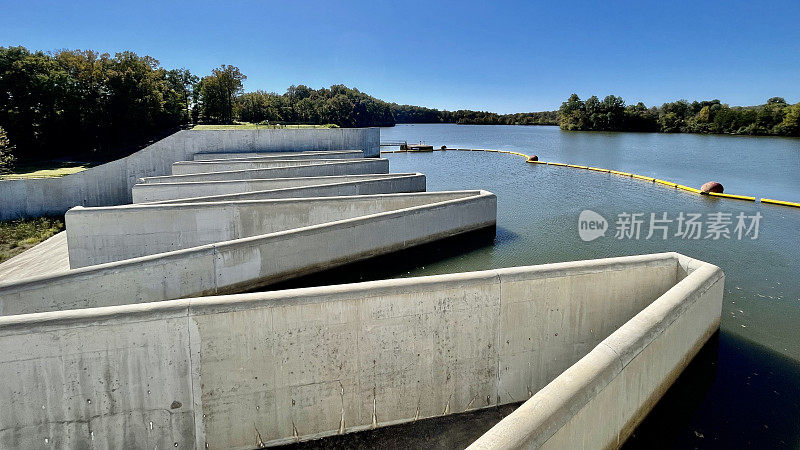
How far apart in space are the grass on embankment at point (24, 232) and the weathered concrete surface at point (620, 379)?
15520 millimetres

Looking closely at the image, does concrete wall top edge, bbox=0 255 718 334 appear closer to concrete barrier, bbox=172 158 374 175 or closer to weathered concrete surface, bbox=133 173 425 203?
weathered concrete surface, bbox=133 173 425 203

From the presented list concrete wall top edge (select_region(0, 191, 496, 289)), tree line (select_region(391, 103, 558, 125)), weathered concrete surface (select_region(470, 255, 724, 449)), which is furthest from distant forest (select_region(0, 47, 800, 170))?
tree line (select_region(391, 103, 558, 125))

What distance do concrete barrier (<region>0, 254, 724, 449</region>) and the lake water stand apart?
68 centimetres

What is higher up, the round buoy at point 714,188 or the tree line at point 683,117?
the tree line at point 683,117

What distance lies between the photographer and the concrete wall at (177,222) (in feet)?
39.1

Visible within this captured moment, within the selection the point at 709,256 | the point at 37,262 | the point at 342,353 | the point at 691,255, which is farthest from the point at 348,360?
the point at 709,256

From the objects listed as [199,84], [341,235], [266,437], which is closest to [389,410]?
[266,437]

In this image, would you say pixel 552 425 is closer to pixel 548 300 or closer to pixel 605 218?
pixel 548 300

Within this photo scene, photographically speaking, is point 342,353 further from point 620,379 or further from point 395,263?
point 395,263

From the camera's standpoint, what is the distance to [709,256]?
42.9 ft

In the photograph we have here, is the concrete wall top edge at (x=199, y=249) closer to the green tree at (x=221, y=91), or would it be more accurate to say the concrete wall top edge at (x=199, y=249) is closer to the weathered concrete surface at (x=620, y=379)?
the weathered concrete surface at (x=620, y=379)

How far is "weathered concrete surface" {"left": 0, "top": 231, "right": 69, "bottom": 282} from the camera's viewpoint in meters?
11.5

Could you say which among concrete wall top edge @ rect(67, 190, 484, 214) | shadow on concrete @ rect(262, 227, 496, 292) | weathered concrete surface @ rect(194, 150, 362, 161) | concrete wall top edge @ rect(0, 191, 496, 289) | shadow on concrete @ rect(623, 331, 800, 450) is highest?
weathered concrete surface @ rect(194, 150, 362, 161)

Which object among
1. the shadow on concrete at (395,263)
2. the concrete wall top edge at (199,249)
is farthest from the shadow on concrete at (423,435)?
the shadow on concrete at (395,263)
